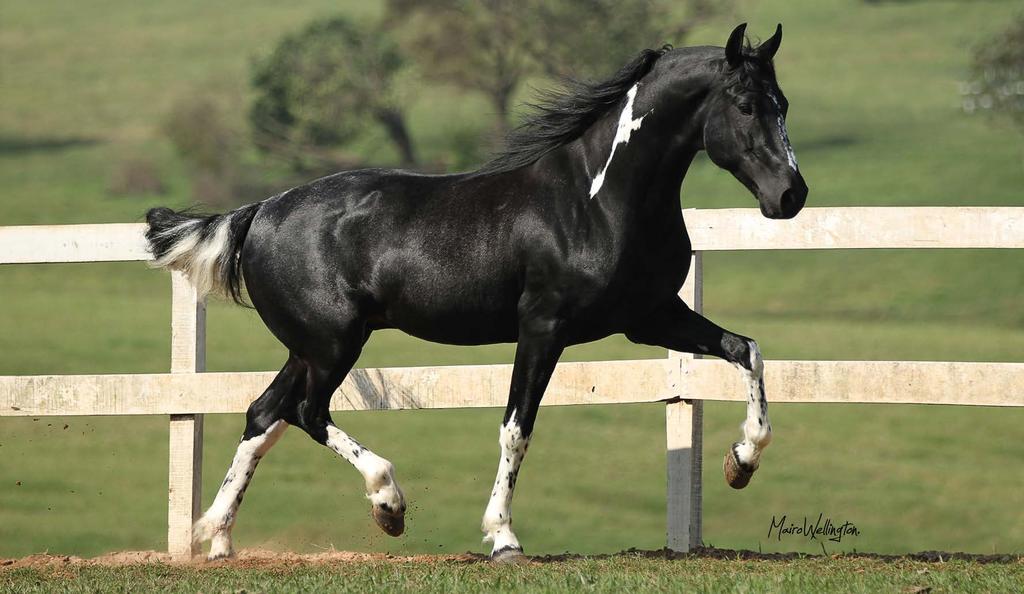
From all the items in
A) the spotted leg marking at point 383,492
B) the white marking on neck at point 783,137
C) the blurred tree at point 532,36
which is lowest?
the spotted leg marking at point 383,492

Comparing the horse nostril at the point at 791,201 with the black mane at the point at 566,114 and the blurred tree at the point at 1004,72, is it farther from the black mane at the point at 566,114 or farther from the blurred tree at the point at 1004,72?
the blurred tree at the point at 1004,72

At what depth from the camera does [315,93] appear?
168 feet

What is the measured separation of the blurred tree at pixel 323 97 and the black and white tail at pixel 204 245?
44.0m

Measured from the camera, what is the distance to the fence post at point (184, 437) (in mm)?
6609

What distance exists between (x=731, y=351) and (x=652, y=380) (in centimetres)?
81

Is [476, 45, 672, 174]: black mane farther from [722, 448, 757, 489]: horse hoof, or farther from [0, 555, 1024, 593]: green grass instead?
[0, 555, 1024, 593]: green grass

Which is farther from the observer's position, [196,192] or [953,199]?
[196,192]

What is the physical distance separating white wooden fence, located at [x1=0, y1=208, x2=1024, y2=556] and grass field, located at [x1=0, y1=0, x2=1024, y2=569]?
2.59 feet

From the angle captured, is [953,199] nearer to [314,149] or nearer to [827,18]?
[314,149]

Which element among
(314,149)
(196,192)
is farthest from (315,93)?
(196,192)

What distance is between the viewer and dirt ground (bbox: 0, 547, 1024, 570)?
19.1ft

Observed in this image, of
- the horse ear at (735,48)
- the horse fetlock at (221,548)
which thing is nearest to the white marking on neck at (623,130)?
the horse ear at (735,48)

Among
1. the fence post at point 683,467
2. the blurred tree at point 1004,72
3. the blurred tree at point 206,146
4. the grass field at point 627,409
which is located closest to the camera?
the fence post at point 683,467

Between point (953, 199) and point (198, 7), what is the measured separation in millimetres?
44649
